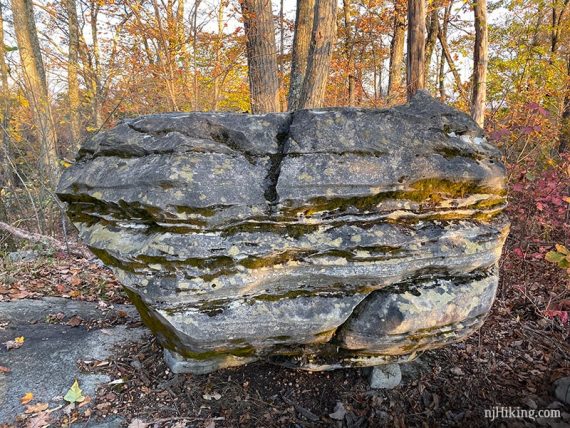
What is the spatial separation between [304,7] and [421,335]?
635 cm

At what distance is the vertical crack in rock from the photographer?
8.50 feet

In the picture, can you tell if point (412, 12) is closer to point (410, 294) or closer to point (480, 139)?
point (480, 139)

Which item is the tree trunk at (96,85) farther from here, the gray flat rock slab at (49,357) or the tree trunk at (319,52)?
the gray flat rock slab at (49,357)

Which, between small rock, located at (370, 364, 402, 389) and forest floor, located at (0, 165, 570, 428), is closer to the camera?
forest floor, located at (0, 165, 570, 428)

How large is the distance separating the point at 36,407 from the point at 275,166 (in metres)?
2.66

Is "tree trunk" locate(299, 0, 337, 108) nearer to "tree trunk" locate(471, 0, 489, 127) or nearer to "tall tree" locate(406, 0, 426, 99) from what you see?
"tall tree" locate(406, 0, 426, 99)

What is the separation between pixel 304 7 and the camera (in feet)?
22.0

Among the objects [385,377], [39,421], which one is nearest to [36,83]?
[39,421]

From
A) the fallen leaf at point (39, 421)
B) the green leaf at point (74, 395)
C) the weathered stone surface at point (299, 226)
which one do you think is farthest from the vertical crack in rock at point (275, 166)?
the fallen leaf at point (39, 421)

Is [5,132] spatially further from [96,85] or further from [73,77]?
[73,77]

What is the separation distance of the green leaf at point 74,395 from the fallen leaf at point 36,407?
135 mm

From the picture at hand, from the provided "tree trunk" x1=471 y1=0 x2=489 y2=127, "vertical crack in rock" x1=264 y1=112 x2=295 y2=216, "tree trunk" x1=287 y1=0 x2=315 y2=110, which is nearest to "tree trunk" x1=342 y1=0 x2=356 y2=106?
"tree trunk" x1=287 y1=0 x2=315 y2=110

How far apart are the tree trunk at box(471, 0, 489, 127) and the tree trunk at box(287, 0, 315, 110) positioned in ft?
9.73

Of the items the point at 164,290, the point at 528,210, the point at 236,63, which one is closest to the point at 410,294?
the point at 164,290
